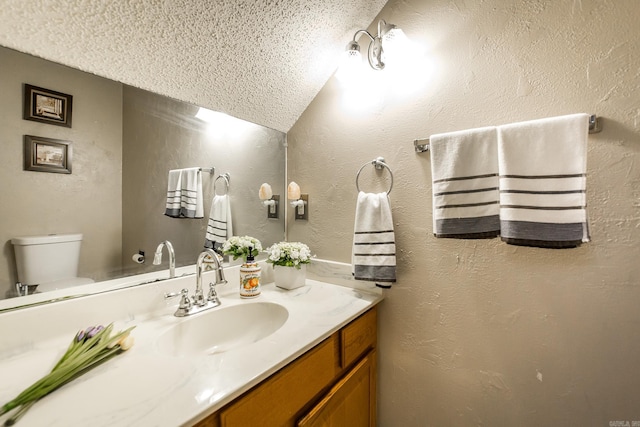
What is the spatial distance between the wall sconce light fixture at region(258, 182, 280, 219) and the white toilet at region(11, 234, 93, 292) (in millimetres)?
743

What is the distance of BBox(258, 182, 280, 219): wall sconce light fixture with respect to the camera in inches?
54.7

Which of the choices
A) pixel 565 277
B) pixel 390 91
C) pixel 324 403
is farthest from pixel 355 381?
pixel 390 91

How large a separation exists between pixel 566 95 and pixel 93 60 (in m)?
1.45

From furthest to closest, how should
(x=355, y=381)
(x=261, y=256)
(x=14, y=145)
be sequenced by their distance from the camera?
(x=261, y=256) < (x=355, y=381) < (x=14, y=145)

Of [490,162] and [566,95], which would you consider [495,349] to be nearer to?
[490,162]

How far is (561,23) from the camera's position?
0.80 meters

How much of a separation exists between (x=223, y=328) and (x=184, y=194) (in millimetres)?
561

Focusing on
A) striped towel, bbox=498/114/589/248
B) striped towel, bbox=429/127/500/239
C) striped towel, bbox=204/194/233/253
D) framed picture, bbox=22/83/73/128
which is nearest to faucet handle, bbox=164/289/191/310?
striped towel, bbox=204/194/233/253

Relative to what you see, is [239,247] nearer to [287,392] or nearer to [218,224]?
[218,224]

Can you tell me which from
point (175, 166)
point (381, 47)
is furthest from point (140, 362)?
point (381, 47)

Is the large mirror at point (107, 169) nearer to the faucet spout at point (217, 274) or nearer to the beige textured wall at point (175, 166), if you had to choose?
the beige textured wall at point (175, 166)

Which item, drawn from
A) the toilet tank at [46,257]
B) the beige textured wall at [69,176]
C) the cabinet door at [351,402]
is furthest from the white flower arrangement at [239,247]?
the cabinet door at [351,402]

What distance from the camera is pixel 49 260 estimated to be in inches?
29.9

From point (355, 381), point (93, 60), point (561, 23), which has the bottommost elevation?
point (355, 381)
